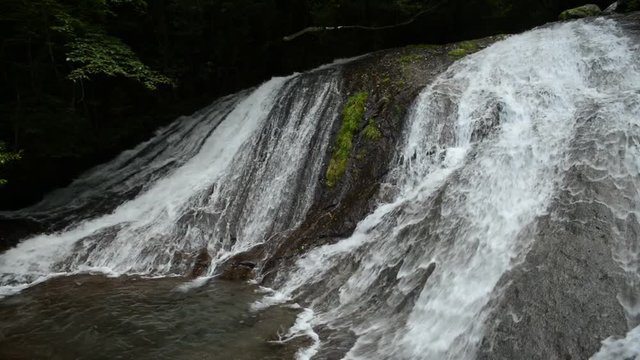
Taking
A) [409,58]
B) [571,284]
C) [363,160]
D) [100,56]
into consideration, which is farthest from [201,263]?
[409,58]

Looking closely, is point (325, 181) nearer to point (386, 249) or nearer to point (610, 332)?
point (386, 249)

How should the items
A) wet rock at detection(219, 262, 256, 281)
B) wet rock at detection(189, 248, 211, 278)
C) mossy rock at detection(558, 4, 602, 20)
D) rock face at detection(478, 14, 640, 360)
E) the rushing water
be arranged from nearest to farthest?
rock face at detection(478, 14, 640, 360)
the rushing water
wet rock at detection(219, 262, 256, 281)
wet rock at detection(189, 248, 211, 278)
mossy rock at detection(558, 4, 602, 20)

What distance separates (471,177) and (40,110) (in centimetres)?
1124

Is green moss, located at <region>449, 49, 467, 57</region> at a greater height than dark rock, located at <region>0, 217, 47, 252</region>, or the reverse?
green moss, located at <region>449, 49, 467, 57</region>

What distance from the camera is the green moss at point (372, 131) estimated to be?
1091cm

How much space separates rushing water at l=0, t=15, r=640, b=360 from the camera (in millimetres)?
6570

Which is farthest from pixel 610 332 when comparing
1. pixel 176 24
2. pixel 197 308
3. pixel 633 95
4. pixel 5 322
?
pixel 176 24

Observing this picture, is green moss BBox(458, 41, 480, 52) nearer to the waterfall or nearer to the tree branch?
the waterfall

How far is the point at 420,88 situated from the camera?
1133cm

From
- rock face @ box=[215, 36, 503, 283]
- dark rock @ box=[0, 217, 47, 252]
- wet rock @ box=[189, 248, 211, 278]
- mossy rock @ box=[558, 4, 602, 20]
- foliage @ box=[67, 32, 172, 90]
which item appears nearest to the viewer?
rock face @ box=[215, 36, 503, 283]

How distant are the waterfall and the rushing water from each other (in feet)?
0.16

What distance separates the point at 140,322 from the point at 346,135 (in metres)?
6.13

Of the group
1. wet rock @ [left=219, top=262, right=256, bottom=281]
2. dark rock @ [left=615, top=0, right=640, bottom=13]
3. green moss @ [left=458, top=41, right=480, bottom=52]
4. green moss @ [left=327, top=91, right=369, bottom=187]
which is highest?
dark rock @ [left=615, top=0, right=640, bottom=13]

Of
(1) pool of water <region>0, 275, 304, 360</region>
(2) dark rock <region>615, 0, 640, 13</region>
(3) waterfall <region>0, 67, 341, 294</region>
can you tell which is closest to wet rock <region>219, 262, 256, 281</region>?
(1) pool of water <region>0, 275, 304, 360</region>
